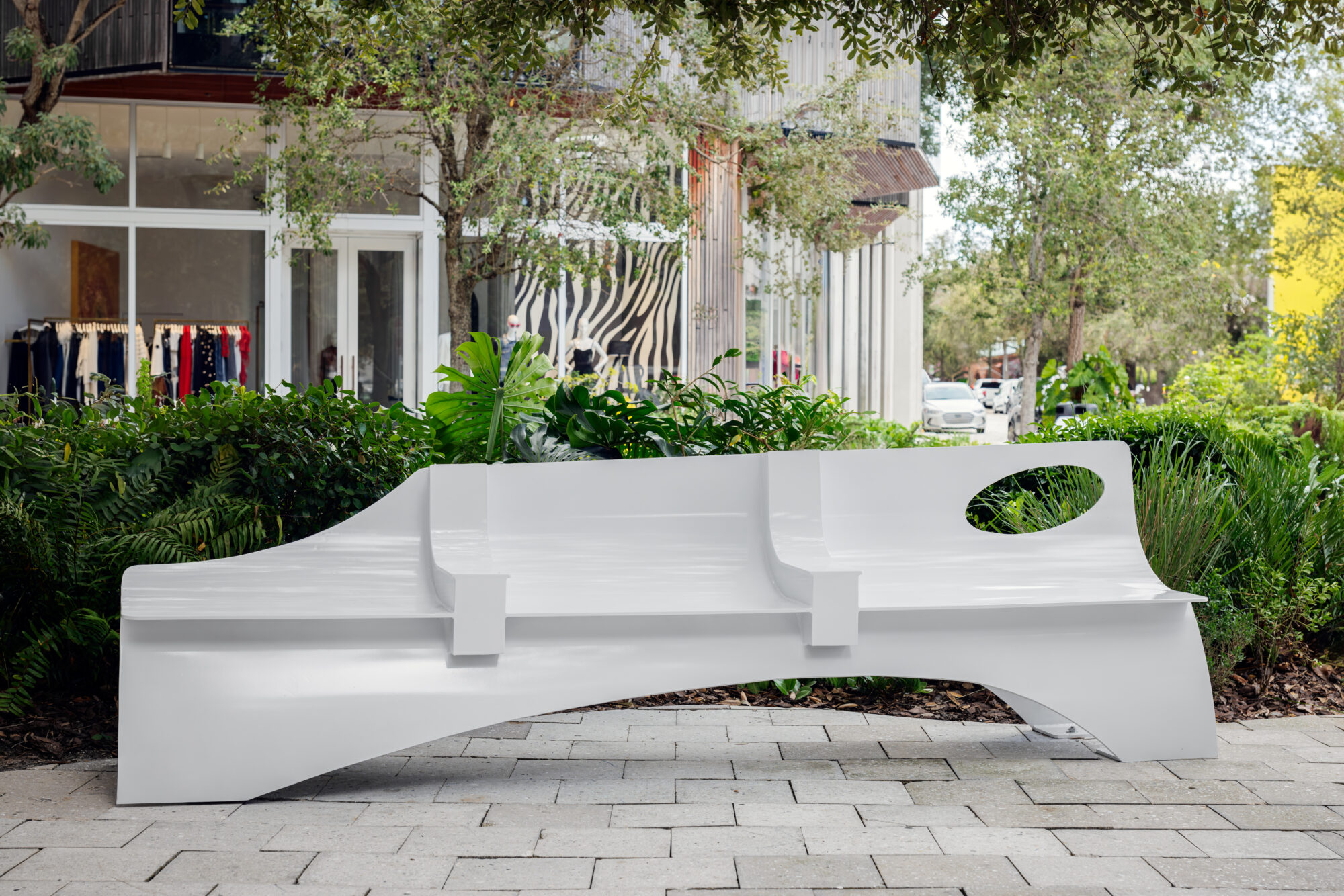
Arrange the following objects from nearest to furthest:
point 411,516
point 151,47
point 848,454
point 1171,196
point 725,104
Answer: point 411,516 → point 848,454 → point 725,104 → point 151,47 → point 1171,196

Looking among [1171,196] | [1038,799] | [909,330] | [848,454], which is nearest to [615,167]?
[848,454]

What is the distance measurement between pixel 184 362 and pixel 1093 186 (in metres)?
13.4

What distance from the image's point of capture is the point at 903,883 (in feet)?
9.11

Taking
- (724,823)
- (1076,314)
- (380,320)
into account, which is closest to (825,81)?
(380,320)

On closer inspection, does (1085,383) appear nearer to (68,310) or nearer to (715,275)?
(715,275)

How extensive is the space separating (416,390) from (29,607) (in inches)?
377

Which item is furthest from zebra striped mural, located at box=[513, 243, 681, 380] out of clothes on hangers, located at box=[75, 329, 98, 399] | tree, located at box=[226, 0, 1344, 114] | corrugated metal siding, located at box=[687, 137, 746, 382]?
tree, located at box=[226, 0, 1344, 114]

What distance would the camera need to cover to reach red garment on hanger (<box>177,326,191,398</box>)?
1312cm

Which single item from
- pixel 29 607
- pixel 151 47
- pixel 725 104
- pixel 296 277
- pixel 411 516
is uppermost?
pixel 151 47

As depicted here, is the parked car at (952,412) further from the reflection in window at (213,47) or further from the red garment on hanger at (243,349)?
the reflection in window at (213,47)

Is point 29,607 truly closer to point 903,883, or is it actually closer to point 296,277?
point 903,883

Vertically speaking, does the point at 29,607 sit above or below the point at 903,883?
above

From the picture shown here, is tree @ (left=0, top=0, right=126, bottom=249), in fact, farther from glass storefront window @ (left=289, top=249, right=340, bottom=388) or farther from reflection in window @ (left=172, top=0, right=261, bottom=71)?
glass storefront window @ (left=289, top=249, right=340, bottom=388)

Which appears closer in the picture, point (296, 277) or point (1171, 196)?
point (296, 277)
